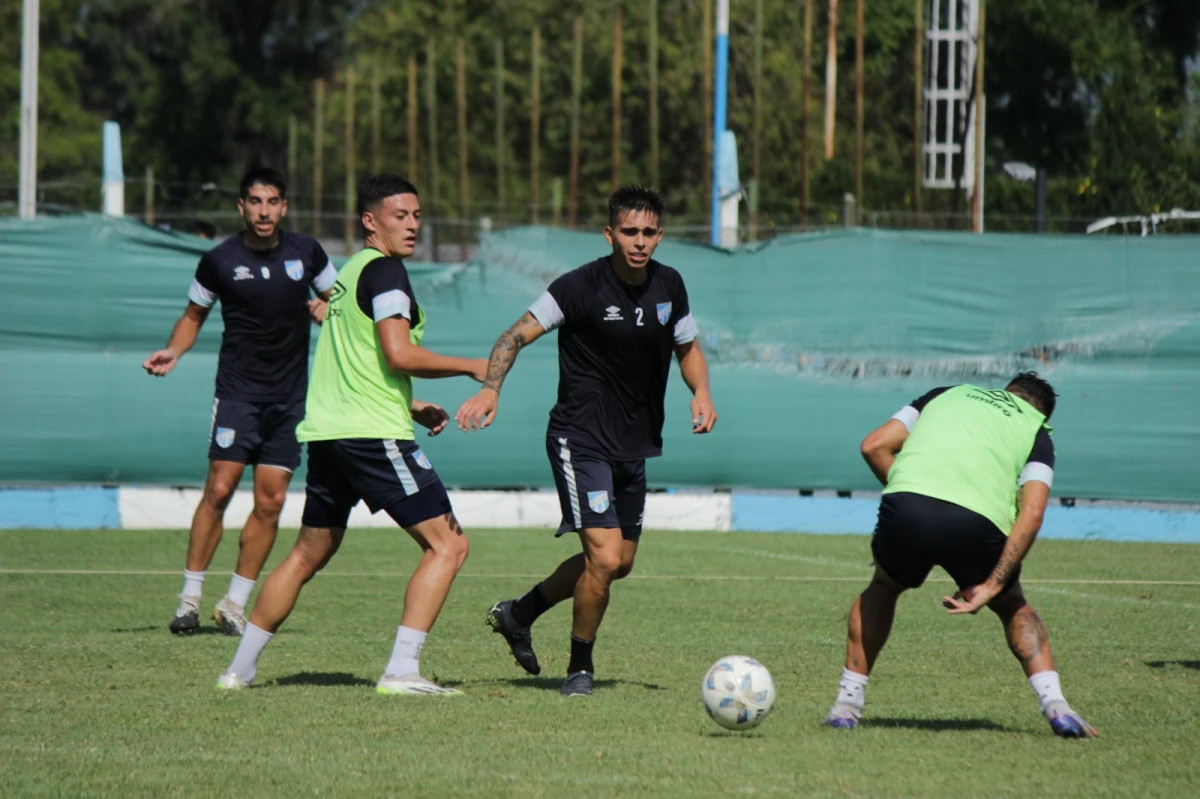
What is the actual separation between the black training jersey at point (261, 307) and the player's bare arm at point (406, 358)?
7.79 ft

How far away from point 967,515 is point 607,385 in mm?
1799

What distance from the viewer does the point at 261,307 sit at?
29.3 feet

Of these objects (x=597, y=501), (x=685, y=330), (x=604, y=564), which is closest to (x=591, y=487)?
(x=597, y=501)

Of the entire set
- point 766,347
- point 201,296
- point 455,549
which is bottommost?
point 455,549

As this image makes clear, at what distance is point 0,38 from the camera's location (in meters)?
54.8

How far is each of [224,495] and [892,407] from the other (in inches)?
258

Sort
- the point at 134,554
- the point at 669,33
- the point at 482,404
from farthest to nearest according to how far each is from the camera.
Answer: the point at 669,33
the point at 134,554
the point at 482,404

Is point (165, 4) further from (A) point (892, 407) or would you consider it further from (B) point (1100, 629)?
(B) point (1100, 629)

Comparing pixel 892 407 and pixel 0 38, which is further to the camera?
pixel 0 38

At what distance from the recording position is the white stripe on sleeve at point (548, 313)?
710 cm

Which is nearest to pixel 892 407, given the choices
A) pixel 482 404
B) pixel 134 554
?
pixel 134 554

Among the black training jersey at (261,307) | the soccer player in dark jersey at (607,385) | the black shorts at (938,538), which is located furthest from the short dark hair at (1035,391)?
the black training jersey at (261,307)

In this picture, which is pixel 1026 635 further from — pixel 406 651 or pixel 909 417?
pixel 406 651

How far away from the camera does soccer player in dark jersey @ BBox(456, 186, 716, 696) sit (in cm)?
703
